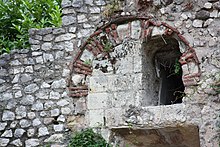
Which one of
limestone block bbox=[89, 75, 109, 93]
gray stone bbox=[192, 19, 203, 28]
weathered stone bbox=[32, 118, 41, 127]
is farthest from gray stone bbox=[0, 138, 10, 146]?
gray stone bbox=[192, 19, 203, 28]

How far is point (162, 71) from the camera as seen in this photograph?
230 inches

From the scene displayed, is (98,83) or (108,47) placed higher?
(108,47)

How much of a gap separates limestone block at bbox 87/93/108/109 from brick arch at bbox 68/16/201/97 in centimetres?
9

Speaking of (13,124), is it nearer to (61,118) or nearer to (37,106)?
(37,106)

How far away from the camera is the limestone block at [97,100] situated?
548cm

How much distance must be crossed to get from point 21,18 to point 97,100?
7.77 feet

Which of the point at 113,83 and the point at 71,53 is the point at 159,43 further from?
the point at 71,53

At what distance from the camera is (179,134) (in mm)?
5371

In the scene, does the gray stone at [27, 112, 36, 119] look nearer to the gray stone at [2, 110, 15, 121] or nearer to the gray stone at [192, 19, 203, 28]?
the gray stone at [2, 110, 15, 121]

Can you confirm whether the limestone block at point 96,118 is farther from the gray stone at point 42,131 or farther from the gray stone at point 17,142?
the gray stone at point 17,142

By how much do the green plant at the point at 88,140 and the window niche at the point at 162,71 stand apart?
0.76m

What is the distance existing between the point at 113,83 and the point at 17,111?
125cm

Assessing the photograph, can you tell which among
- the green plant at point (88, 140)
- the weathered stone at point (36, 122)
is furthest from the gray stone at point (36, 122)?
the green plant at point (88, 140)

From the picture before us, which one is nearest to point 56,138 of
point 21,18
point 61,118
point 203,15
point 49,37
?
point 61,118
